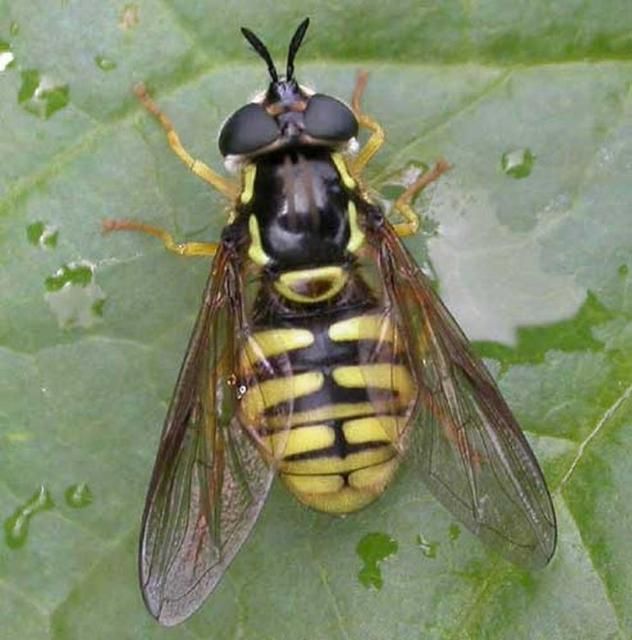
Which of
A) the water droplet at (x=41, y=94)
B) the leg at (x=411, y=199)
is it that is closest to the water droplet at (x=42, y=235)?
the water droplet at (x=41, y=94)

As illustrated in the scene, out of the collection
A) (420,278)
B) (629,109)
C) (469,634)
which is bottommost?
(469,634)

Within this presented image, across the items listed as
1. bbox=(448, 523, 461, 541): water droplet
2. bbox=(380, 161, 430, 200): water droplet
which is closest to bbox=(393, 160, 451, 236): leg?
bbox=(380, 161, 430, 200): water droplet

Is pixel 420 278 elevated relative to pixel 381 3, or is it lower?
lower

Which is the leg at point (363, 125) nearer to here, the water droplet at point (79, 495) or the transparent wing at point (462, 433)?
the transparent wing at point (462, 433)

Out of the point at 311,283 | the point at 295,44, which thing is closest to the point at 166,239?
the point at 311,283

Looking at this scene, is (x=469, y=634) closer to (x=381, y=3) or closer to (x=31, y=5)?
(x=381, y=3)

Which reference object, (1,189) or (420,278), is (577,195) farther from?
(1,189)

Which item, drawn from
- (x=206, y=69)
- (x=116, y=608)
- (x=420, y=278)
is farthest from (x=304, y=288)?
(x=116, y=608)

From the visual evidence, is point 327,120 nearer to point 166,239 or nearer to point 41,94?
point 166,239
